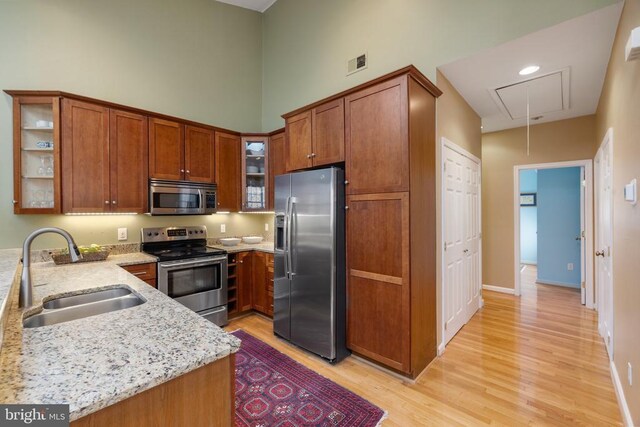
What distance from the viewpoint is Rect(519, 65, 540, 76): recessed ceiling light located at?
2.77 m

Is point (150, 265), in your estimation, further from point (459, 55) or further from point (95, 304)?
point (459, 55)

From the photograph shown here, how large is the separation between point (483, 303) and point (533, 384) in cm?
210

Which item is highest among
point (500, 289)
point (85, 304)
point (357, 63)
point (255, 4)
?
point (255, 4)

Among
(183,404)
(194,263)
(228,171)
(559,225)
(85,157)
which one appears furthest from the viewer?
(559,225)

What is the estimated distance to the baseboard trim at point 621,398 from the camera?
1.82m

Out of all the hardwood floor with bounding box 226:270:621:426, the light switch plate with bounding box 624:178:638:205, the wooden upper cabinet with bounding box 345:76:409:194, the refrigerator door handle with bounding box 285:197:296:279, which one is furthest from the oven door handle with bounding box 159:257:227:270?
the light switch plate with bounding box 624:178:638:205

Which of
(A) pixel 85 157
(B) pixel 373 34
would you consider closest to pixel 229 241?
(A) pixel 85 157

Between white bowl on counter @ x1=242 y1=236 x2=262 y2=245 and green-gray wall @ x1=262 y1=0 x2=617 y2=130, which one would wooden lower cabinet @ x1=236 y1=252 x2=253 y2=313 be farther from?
green-gray wall @ x1=262 y1=0 x2=617 y2=130

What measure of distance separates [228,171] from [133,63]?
1655mm

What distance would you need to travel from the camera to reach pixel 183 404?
0.90 meters

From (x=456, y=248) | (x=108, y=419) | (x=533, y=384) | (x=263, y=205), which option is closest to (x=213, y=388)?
(x=108, y=419)

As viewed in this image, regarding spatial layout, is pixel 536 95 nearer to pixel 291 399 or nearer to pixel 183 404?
pixel 291 399

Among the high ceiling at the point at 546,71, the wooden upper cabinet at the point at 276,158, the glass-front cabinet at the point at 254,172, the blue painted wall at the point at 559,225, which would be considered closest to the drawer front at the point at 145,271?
the glass-front cabinet at the point at 254,172

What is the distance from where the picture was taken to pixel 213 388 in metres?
0.97
